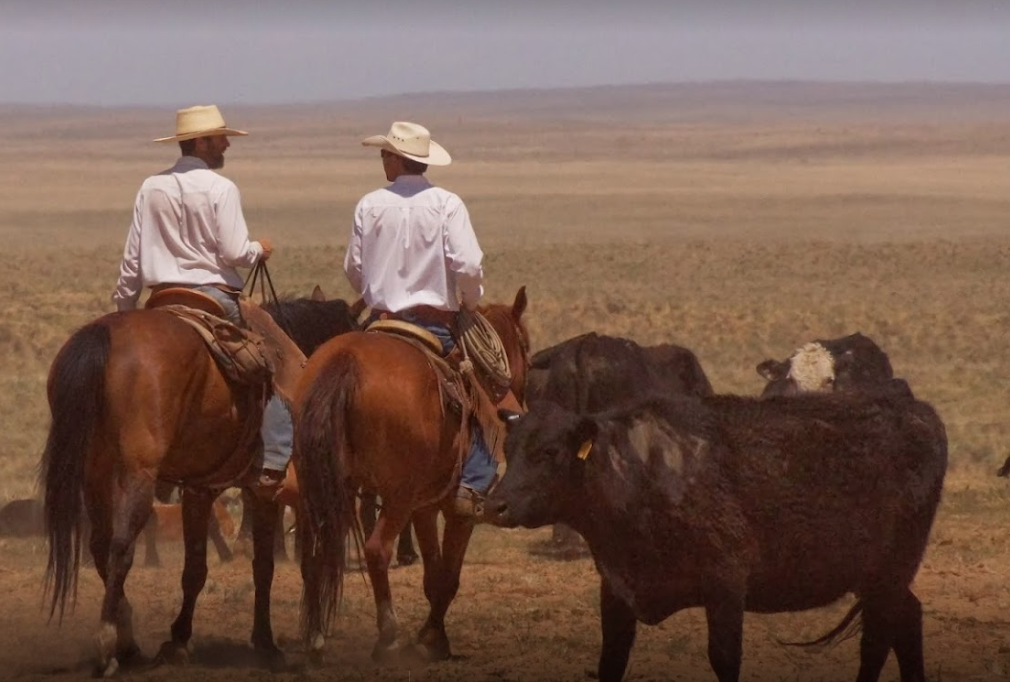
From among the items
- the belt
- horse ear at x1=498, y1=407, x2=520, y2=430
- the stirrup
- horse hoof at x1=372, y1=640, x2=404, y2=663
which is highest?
the belt

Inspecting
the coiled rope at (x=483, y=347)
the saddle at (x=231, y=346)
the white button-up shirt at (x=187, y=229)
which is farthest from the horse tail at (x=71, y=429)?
the coiled rope at (x=483, y=347)

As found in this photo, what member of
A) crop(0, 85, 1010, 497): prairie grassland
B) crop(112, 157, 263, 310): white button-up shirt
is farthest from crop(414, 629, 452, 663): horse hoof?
crop(0, 85, 1010, 497): prairie grassland

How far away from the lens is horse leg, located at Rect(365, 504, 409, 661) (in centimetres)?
862

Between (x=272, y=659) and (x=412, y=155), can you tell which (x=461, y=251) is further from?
(x=272, y=659)

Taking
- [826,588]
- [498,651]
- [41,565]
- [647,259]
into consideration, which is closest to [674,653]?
[498,651]

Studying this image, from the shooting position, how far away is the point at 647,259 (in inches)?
1826

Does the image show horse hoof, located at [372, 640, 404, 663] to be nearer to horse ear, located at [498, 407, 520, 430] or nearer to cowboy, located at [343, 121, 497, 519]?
cowboy, located at [343, 121, 497, 519]

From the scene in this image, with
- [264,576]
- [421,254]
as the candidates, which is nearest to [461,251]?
[421,254]

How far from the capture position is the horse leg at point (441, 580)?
9.00m

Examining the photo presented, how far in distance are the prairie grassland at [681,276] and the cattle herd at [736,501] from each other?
118 centimetres

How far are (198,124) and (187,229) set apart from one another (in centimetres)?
55

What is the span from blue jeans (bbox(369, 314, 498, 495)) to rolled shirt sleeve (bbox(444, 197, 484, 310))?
0.81ft

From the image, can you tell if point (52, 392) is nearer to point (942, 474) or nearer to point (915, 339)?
point (942, 474)

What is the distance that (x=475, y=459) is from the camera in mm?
9031
